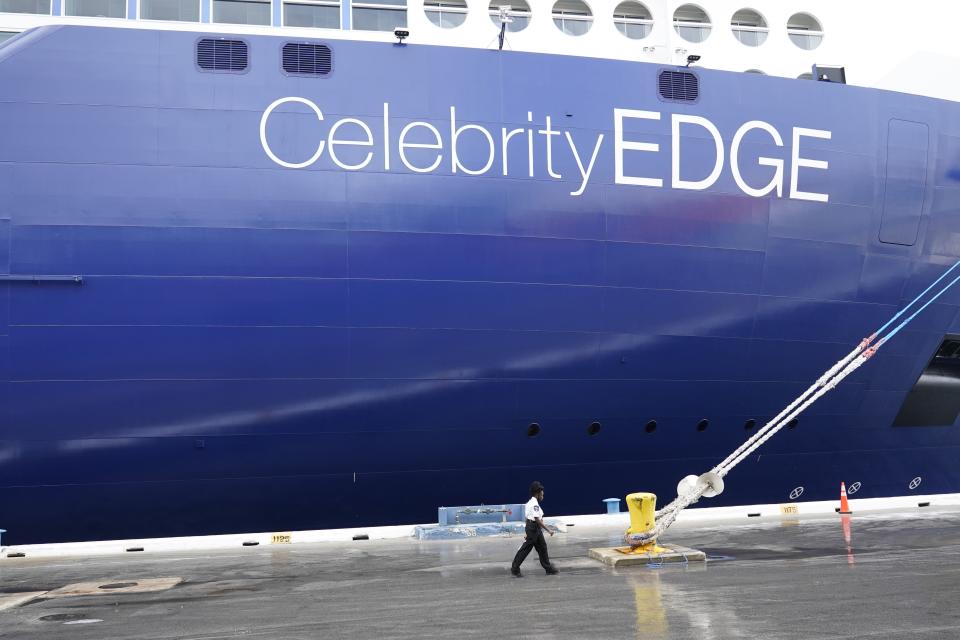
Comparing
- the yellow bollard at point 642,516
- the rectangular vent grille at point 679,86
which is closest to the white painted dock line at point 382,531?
the yellow bollard at point 642,516

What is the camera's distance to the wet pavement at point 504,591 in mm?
6660

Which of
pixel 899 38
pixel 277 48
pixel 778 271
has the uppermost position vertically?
pixel 899 38

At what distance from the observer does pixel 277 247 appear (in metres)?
11.7

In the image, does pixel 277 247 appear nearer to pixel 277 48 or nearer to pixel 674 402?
pixel 277 48

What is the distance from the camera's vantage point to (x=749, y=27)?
15445 millimetres

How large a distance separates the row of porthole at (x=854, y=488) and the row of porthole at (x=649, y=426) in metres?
1.11

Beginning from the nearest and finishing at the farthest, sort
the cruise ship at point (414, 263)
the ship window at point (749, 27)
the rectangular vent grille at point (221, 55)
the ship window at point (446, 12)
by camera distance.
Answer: the cruise ship at point (414, 263) < the rectangular vent grille at point (221, 55) < the ship window at point (446, 12) < the ship window at point (749, 27)

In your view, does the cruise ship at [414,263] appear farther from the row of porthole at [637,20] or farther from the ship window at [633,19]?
the ship window at [633,19]

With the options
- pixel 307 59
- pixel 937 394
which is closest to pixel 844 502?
pixel 937 394

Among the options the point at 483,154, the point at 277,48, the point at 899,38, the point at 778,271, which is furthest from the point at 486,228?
the point at 899,38

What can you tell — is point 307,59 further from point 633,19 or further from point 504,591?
point 504,591

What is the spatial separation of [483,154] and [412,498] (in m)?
4.57

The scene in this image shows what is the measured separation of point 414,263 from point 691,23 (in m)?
6.57

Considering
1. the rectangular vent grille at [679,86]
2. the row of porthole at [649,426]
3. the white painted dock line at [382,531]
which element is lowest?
the white painted dock line at [382,531]
